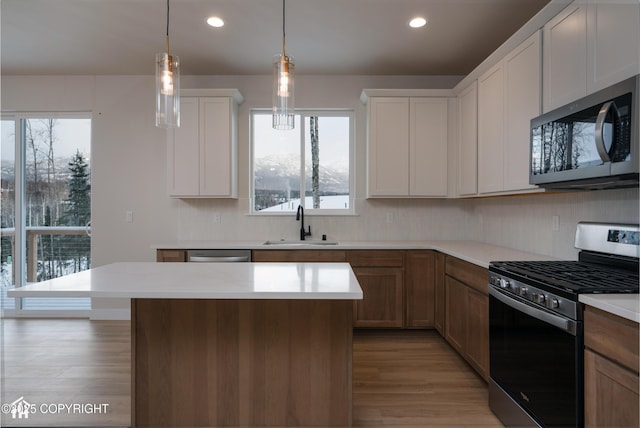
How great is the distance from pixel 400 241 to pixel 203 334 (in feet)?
8.18

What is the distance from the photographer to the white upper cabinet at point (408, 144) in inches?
140

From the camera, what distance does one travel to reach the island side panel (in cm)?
172

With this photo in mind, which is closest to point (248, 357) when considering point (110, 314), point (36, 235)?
point (110, 314)

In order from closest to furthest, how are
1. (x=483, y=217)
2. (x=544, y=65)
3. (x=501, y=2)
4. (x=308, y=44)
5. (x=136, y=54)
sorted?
(x=544, y=65) < (x=501, y=2) < (x=308, y=44) < (x=136, y=54) < (x=483, y=217)

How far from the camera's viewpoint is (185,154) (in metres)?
3.55

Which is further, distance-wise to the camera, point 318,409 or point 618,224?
point 618,224

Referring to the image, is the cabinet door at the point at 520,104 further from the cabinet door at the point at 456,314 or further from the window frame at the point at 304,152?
the window frame at the point at 304,152

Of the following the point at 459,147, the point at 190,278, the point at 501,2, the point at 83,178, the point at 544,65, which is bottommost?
the point at 190,278

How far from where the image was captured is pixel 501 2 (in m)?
2.49

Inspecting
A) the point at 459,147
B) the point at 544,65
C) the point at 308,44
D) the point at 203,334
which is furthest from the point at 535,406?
the point at 308,44

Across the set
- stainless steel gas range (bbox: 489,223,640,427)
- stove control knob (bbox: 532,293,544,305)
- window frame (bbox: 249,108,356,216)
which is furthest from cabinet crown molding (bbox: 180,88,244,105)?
stove control knob (bbox: 532,293,544,305)

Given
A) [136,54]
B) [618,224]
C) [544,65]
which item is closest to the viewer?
[618,224]

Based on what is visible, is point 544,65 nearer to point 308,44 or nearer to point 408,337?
point 308,44

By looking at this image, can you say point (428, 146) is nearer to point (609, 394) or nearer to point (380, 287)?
point (380, 287)
